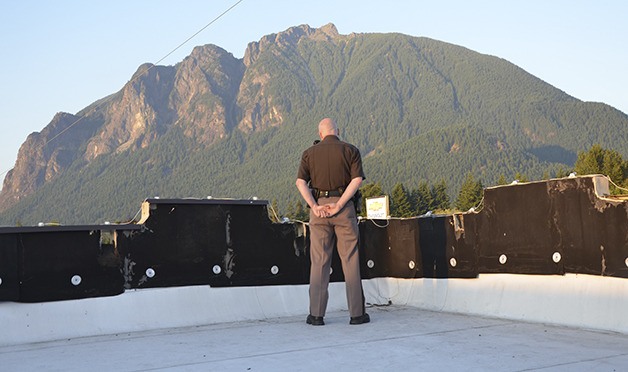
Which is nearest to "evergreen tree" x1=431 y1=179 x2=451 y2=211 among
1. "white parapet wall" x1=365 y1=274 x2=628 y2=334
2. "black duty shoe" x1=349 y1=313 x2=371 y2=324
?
"white parapet wall" x1=365 y1=274 x2=628 y2=334

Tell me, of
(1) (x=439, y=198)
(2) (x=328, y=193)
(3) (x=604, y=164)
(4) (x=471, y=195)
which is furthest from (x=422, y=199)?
(2) (x=328, y=193)

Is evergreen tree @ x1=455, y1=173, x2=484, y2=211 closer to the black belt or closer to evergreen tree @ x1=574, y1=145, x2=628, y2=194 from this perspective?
evergreen tree @ x1=574, y1=145, x2=628, y2=194

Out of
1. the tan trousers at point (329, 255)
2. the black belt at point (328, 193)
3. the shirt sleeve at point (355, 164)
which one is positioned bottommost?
the tan trousers at point (329, 255)

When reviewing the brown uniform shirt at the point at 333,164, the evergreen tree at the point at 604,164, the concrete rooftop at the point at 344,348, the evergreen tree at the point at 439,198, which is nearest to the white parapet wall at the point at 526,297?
the concrete rooftop at the point at 344,348

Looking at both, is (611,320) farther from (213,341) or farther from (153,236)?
(153,236)

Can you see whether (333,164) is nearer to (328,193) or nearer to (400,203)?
(328,193)

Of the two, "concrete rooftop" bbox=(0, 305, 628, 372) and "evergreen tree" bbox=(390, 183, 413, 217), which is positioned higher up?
"evergreen tree" bbox=(390, 183, 413, 217)

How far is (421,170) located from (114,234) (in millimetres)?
188699

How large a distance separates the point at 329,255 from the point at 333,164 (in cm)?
88

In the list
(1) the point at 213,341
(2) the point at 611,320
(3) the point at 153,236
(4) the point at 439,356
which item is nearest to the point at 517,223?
(2) the point at 611,320

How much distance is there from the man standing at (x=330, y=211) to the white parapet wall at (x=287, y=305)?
98cm

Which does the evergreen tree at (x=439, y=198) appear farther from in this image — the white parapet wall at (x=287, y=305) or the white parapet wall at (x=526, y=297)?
the white parapet wall at (x=287, y=305)

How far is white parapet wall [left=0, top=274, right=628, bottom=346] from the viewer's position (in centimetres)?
609

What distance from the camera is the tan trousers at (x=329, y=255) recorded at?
6.76m
